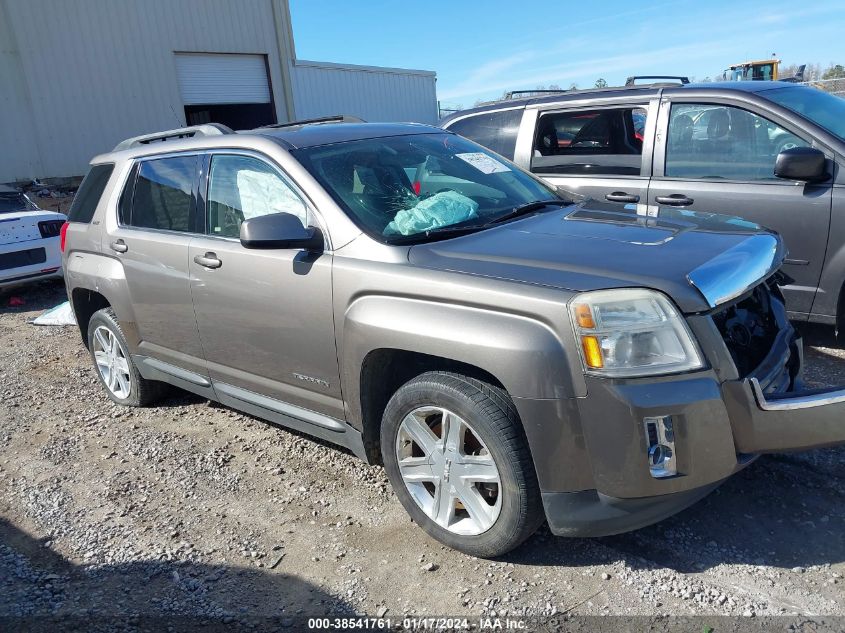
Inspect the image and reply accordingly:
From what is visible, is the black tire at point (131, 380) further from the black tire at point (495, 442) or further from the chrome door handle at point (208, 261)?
the black tire at point (495, 442)

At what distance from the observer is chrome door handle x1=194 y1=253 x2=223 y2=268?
12.1 ft

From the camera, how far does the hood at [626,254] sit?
2.52 metres

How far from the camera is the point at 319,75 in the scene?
21125 millimetres

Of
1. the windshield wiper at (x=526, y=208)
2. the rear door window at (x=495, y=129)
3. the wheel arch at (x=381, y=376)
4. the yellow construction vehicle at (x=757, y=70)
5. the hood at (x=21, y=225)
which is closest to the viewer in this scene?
the wheel arch at (x=381, y=376)

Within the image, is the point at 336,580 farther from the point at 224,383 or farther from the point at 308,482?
the point at 224,383

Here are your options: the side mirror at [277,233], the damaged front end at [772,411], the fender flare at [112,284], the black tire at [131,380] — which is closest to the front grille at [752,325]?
the damaged front end at [772,411]

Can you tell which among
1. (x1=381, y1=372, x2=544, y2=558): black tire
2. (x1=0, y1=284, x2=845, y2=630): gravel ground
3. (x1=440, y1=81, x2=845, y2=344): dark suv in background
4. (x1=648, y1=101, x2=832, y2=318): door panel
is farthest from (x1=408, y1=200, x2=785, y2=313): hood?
(x1=648, y1=101, x2=832, y2=318): door panel

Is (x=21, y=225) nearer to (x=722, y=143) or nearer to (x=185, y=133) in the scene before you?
(x=185, y=133)

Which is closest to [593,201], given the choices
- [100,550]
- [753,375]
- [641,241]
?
[641,241]

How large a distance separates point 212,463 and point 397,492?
1.44m

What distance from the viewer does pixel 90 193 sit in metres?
4.97

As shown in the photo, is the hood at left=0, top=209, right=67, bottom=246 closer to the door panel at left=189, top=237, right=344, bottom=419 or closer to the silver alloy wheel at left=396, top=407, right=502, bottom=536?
the door panel at left=189, top=237, right=344, bottom=419

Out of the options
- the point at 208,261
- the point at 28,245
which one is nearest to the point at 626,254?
the point at 208,261

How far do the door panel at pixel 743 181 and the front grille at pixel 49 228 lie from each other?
6.90 m
